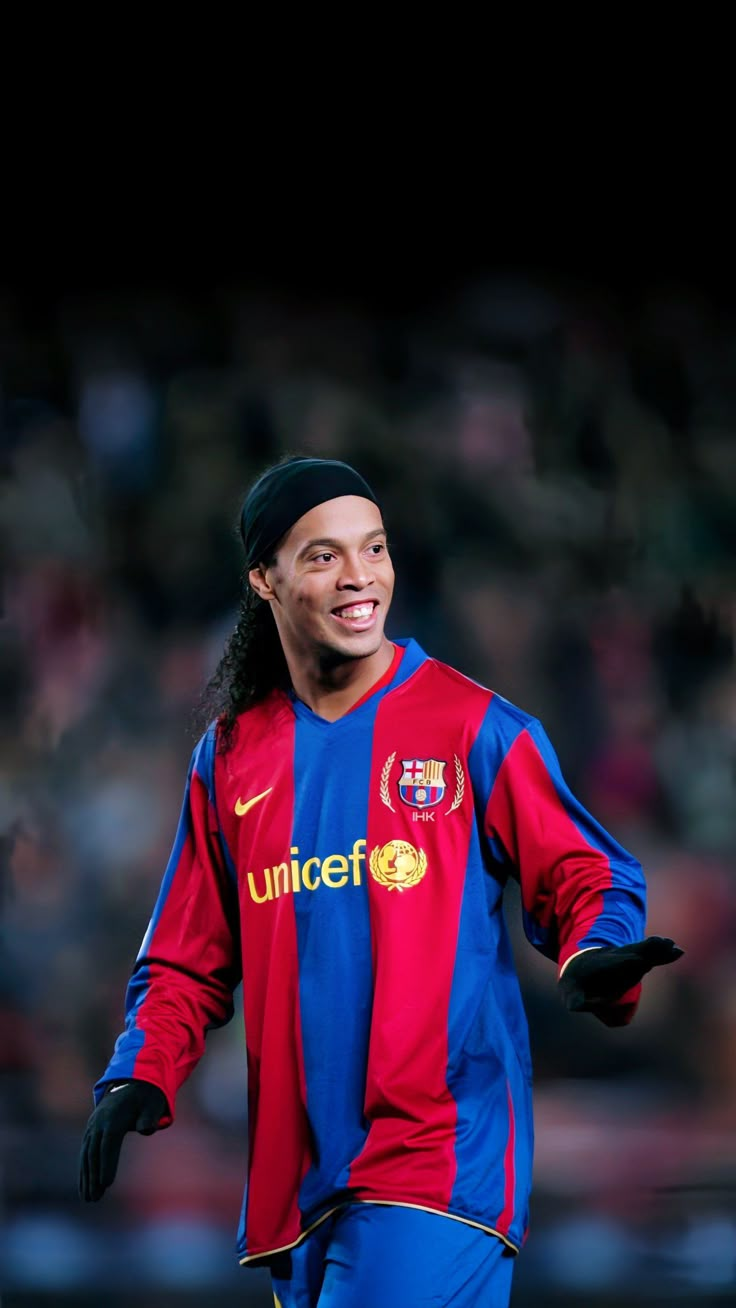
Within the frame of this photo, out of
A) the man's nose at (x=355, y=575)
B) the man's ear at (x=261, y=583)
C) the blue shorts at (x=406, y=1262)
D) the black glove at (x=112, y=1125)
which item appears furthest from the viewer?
the man's ear at (x=261, y=583)

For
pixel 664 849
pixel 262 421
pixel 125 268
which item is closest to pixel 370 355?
pixel 262 421

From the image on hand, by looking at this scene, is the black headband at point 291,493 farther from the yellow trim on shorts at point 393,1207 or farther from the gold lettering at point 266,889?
the yellow trim on shorts at point 393,1207

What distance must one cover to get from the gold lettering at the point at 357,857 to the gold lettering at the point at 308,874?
5 cm

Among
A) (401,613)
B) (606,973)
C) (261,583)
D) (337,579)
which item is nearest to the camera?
(606,973)

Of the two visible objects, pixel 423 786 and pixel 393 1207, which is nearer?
pixel 393 1207

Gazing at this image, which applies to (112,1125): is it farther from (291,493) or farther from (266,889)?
(291,493)

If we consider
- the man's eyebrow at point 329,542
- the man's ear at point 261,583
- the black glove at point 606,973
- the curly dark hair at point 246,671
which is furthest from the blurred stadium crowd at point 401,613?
the black glove at point 606,973

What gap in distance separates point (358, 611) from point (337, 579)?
0.17 ft

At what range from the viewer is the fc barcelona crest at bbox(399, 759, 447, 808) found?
2.23 m

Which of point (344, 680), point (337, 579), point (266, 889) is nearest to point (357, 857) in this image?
point (266, 889)

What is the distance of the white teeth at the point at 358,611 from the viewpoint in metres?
2.29

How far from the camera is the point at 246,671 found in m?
2.53

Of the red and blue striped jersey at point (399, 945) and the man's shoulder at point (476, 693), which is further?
the man's shoulder at point (476, 693)

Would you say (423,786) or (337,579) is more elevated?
(337,579)
